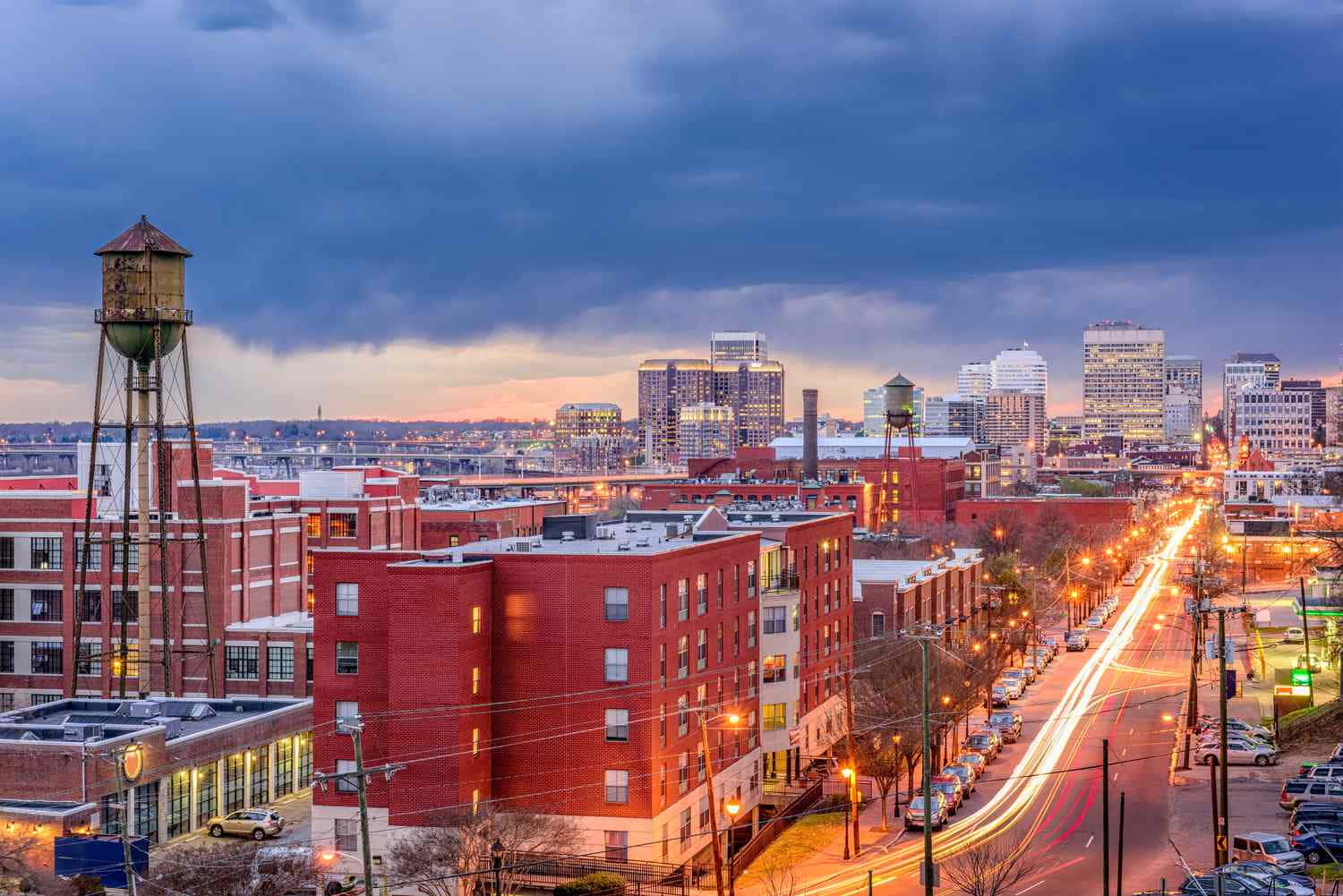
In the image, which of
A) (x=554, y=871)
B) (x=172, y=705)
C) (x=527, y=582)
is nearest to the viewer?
(x=554, y=871)

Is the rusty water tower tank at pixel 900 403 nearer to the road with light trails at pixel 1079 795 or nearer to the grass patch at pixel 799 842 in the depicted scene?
the road with light trails at pixel 1079 795

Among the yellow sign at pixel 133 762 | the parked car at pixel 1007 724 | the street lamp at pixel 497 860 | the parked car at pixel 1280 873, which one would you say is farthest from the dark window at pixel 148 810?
the parked car at pixel 1007 724

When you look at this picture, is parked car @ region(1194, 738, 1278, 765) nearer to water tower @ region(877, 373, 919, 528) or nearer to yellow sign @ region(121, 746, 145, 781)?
yellow sign @ region(121, 746, 145, 781)

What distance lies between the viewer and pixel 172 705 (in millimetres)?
61625

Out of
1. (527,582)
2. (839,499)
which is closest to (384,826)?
(527,582)

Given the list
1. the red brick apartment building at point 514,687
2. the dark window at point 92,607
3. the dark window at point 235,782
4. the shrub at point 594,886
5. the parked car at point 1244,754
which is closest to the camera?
the shrub at point 594,886

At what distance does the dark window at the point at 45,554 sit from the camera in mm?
81125

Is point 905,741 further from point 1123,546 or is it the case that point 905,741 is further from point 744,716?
point 1123,546

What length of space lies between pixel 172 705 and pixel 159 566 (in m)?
19.6

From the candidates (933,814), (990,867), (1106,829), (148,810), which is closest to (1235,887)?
(1106,829)

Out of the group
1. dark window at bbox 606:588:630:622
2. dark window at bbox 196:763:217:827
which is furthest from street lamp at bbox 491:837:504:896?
dark window at bbox 196:763:217:827

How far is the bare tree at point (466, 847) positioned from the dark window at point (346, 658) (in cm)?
658

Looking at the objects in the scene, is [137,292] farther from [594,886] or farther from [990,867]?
[990,867]

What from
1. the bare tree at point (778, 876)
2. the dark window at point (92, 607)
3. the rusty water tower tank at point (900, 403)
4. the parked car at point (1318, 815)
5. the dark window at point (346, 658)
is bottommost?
the bare tree at point (778, 876)
